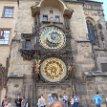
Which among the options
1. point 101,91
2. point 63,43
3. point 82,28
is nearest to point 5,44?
point 63,43

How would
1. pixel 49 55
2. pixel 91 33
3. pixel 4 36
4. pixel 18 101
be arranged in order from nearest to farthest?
pixel 18 101, pixel 49 55, pixel 4 36, pixel 91 33

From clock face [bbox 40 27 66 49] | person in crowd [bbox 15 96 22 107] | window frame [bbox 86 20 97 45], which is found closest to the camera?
person in crowd [bbox 15 96 22 107]

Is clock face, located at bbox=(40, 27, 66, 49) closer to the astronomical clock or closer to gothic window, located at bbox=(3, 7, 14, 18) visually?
the astronomical clock

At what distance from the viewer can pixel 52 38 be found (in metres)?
15.5

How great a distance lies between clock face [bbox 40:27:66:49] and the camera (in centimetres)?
1518

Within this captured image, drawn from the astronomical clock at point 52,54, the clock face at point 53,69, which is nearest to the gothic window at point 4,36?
the astronomical clock at point 52,54

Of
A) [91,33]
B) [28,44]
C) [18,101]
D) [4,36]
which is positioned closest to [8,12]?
[4,36]

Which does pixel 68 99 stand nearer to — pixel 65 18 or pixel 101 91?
pixel 101 91

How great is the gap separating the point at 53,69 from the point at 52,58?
2.65 ft

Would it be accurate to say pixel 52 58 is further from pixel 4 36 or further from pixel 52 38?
pixel 4 36

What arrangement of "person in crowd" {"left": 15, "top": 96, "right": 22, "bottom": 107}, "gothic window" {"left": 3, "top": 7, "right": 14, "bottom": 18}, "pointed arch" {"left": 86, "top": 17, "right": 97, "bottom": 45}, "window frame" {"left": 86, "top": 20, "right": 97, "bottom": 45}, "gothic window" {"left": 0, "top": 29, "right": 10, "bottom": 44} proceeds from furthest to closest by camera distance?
"pointed arch" {"left": 86, "top": 17, "right": 97, "bottom": 45}
"window frame" {"left": 86, "top": 20, "right": 97, "bottom": 45}
"gothic window" {"left": 3, "top": 7, "right": 14, "bottom": 18}
"gothic window" {"left": 0, "top": 29, "right": 10, "bottom": 44}
"person in crowd" {"left": 15, "top": 96, "right": 22, "bottom": 107}

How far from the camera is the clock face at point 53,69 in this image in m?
14.0

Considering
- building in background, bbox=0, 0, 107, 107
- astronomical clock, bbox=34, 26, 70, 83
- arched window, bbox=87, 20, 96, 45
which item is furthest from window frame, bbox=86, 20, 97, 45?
astronomical clock, bbox=34, 26, 70, 83

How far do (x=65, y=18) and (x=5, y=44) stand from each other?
5.80 m
